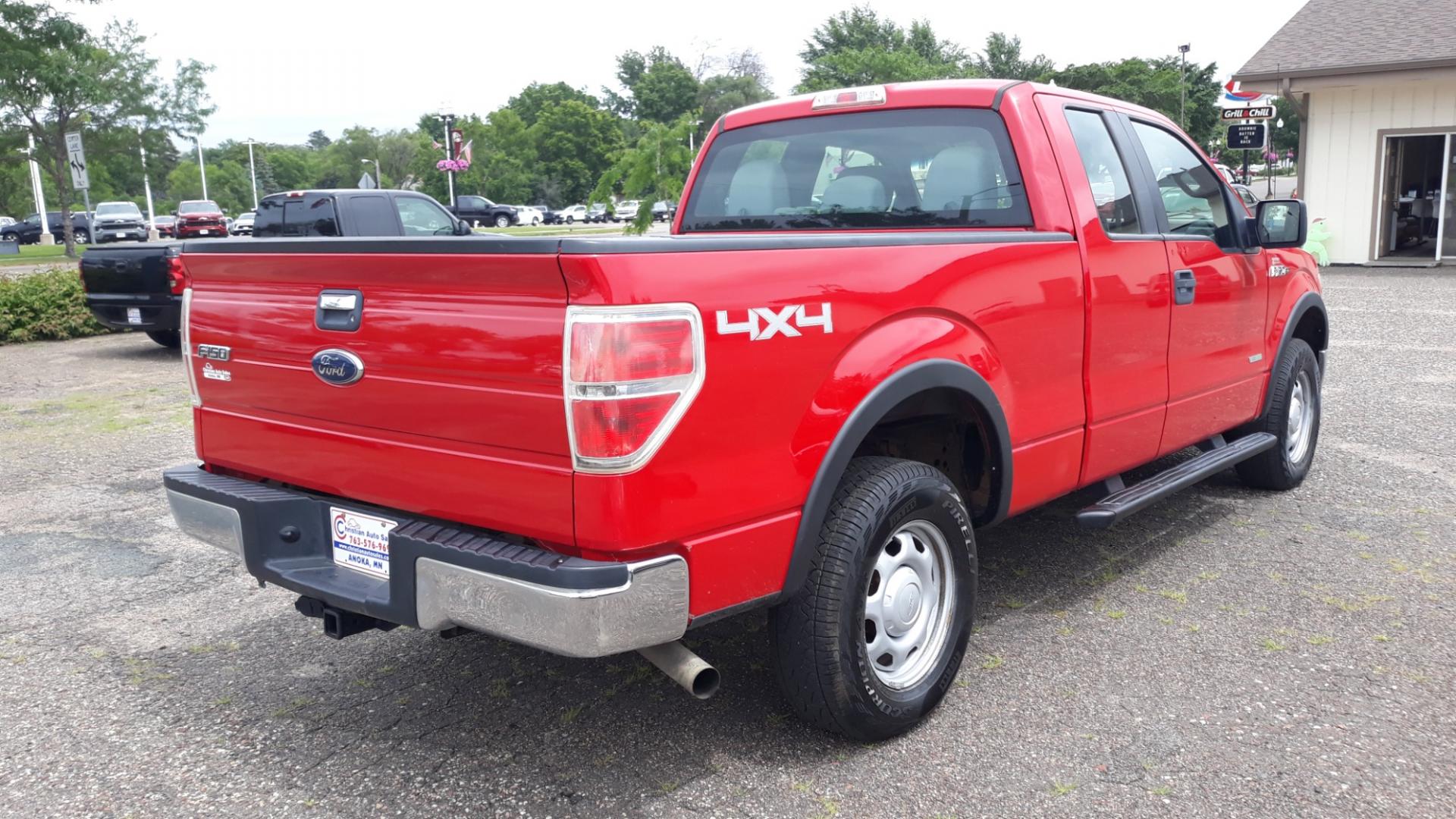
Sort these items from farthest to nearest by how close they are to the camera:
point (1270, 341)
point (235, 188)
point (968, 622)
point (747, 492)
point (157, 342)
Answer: point (235, 188) → point (157, 342) → point (1270, 341) → point (968, 622) → point (747, 492)

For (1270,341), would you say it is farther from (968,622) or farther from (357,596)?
(357,596)

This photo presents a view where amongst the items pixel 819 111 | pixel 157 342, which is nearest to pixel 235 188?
pixel 157 342

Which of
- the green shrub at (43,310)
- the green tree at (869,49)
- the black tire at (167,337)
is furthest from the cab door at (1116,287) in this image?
Answer: the green tree at (869,49)

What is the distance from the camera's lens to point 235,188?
117875 mm

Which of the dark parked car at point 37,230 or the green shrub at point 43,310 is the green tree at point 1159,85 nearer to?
the dark parked car at point 37,230

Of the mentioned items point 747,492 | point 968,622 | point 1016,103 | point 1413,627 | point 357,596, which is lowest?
point 1413,627

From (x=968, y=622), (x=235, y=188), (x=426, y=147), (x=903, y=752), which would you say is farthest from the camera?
(x=235, y=188)

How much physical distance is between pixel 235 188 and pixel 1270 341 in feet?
416

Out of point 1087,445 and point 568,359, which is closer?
point 568,359

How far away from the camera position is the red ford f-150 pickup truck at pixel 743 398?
255cm

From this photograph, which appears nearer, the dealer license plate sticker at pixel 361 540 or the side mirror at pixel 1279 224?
the dealer license plate sticker at pixel 361 540

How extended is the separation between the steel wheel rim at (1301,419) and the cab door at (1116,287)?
1.79 m

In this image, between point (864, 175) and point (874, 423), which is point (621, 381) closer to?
point (874, 423)

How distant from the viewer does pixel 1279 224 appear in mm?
5074
